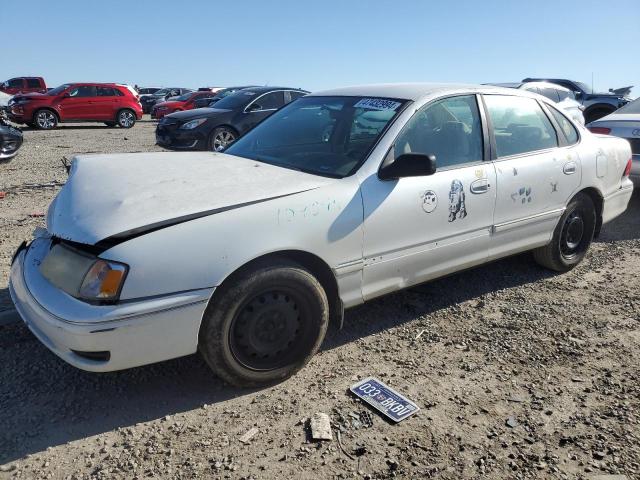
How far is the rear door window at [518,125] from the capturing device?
3885 mm

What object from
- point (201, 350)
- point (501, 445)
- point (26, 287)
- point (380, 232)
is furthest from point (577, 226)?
point (26, 287)

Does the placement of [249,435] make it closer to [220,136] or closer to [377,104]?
[377,104]

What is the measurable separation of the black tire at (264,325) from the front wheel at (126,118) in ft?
63.9

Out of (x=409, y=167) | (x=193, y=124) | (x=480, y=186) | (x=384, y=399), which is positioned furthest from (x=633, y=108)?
(x=193, y=124)

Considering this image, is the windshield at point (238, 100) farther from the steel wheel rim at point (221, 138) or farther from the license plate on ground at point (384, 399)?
the license plate on ground at point (384, 399)

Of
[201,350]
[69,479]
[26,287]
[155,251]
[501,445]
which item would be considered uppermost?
[155,251]

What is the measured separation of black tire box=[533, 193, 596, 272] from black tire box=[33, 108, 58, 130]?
60.5ft

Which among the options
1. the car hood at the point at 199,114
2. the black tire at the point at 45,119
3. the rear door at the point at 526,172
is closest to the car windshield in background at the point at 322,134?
the rear door at the point at 526,172

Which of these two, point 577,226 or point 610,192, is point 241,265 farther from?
point 610,192

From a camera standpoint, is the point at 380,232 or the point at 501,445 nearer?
the point at 501,445

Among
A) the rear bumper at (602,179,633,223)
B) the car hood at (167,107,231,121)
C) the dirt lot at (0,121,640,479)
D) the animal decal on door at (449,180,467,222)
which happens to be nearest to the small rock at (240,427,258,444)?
the dirt lot at (0,121,640,479)

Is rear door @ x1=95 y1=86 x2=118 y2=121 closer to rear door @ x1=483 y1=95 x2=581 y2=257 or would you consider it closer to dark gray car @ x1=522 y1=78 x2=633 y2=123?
dark gray car @ x1=522 y1=78 x2=633 y2=123

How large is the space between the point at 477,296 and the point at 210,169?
2281 mm

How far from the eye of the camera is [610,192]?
4.74 meters
